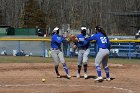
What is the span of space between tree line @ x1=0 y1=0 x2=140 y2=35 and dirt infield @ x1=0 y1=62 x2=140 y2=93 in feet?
198

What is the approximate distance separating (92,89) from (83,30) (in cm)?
372

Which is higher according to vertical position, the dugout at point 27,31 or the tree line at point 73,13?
the tree line at point 73,13

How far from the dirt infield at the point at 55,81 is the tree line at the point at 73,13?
198 ft

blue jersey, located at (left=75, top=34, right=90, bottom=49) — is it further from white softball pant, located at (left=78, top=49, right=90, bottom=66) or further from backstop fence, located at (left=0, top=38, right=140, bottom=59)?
backstop fence, located at (left=0, top=38, right=140, bottom=59)

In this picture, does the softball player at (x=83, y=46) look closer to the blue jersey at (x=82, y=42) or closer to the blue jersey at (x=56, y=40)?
the blue jersey at (x=82, y=42)

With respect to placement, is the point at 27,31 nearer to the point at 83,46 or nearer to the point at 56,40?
the point at 56,40

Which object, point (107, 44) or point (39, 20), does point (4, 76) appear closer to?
point (107, 44)

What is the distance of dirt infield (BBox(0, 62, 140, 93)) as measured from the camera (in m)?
14.7

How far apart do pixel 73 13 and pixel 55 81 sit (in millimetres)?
77247

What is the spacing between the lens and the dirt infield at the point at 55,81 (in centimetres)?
1469

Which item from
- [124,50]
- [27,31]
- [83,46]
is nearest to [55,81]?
[83,46]

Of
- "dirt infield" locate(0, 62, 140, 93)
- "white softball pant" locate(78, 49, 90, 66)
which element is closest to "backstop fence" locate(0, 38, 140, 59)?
"dirt infield" locate(0, 62, 140, 93)

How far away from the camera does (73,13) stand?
308 ft

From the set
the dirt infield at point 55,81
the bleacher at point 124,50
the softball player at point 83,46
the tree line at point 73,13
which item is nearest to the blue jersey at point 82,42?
the softball player at point 83,46
